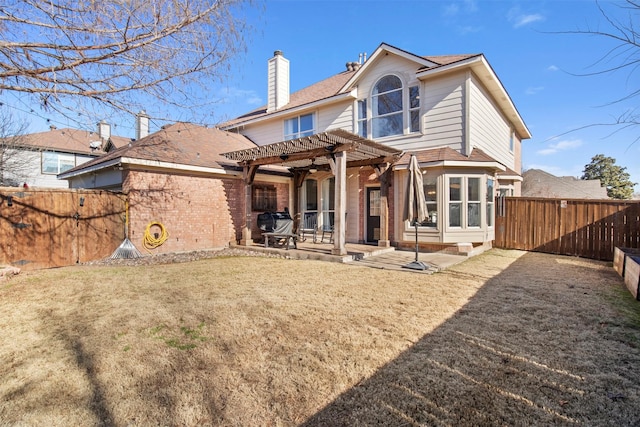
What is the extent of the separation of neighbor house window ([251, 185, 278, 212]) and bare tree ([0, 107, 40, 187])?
45.6ft

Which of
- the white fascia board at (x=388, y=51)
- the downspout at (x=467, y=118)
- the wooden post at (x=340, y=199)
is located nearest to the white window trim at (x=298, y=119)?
the white fascia board at (x=388, y=51)

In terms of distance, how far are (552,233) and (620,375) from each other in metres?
9.56

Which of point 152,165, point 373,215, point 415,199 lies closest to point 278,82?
point 152,165

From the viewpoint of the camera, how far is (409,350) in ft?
10.7

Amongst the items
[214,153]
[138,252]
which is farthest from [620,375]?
[214,153]

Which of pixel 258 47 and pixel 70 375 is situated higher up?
pixel 258 47

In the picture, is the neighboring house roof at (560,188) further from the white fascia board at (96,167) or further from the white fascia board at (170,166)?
the white fascia board at (96,167)

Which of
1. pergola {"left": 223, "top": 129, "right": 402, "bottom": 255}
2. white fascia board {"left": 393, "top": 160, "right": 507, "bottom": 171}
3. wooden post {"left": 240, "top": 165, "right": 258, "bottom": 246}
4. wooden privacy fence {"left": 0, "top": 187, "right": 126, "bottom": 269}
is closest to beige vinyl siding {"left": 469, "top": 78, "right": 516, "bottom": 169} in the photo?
white fascia board {"left": 393, "top": 160, "right": 507, "bottom": 171}

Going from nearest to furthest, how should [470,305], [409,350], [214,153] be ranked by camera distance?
[409,350] < [470,305] < [214,153]

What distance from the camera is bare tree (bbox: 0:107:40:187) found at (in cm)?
1630

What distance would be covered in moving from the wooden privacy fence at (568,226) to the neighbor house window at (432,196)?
3292mm

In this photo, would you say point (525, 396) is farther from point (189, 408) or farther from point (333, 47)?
point (333, 47)

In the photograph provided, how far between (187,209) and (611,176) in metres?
49.5

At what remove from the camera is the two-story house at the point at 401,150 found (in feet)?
31.4
